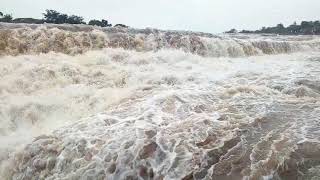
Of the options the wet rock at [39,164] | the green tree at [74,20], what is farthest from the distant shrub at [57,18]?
the wet rock at [39,164]

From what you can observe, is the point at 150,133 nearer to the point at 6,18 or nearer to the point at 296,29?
the point at 6,18

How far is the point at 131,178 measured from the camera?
5.46 m

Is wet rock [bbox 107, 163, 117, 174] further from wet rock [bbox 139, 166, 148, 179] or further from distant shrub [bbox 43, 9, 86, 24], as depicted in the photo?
distant shrub [bbox 43, 9, 86, 24]

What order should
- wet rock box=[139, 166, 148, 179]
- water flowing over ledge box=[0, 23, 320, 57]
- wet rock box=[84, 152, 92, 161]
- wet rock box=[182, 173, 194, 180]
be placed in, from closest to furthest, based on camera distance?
wet rock box=[182, 173, 194, 180], wet rock box=[139, 166, 148, 179], wet rock box=[84, 152, 92, 161], water flowing over ledge box=[0, 23, 320, 57]

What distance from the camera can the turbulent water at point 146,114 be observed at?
18.1ft

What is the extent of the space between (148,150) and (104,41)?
29.7 ft

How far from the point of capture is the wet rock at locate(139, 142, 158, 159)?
5.73 m

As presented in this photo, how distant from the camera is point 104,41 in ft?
47.4

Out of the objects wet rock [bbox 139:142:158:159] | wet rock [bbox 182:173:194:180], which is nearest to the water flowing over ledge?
wet rock [bbox 139:142:158:159]

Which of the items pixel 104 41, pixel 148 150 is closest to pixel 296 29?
pixel 104 41

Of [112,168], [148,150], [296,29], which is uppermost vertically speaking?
[148,150]

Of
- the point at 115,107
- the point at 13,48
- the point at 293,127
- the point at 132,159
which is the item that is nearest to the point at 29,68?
the point at 13,48

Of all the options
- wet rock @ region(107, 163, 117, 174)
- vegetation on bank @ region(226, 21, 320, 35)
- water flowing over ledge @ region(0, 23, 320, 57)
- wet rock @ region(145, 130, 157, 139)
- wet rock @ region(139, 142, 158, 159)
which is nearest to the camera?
wet rock @ region(107, 163, 117, 174)

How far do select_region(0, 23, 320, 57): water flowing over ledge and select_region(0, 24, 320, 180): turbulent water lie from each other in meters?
0.06
